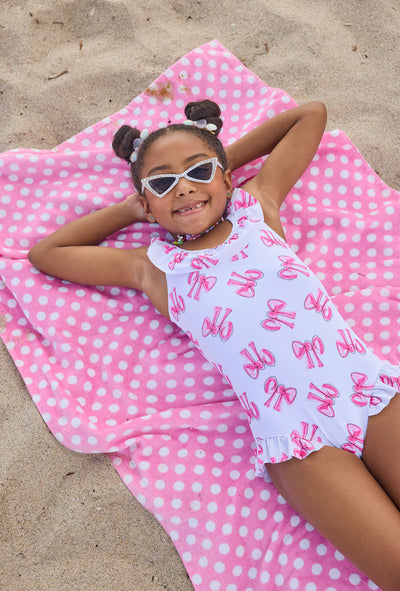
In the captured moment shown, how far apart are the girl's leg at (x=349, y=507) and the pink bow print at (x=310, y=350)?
0.32 meters

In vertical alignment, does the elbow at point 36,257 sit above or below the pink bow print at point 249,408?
below

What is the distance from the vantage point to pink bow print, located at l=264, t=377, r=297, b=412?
221cm

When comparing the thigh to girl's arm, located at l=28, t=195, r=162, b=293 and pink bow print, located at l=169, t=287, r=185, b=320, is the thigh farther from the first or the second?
girl's arm, located at l=28, t=195, r=162, b=293

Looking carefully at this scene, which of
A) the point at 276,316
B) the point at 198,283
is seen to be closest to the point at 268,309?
the point at 276,316

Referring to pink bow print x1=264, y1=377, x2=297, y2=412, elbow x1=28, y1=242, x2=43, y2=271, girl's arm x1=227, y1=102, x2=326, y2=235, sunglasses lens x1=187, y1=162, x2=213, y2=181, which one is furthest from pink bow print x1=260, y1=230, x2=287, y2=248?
elbow x1=28, y1=242, x2=43, y2=271

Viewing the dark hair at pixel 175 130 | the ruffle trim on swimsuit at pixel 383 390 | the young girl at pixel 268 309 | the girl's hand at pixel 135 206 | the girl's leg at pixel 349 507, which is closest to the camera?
the girl's leg at pixel 349 507

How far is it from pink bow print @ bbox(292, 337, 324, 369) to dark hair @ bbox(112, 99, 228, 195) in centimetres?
88

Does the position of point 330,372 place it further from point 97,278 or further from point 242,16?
point 242,16

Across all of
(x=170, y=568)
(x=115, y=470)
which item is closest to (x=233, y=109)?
(x=115, y=470)

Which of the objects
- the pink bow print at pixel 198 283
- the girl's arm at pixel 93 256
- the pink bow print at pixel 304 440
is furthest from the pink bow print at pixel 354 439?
the girl's arm at pixel 93 256

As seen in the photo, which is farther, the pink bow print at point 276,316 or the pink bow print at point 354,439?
the pink bow print at point 276,316

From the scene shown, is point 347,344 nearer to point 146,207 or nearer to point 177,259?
point 177,259

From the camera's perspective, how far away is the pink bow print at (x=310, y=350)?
87.4 inches

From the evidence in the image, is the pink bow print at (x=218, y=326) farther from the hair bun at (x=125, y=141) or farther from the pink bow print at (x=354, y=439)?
the hair bun at (x=125, y=141)
